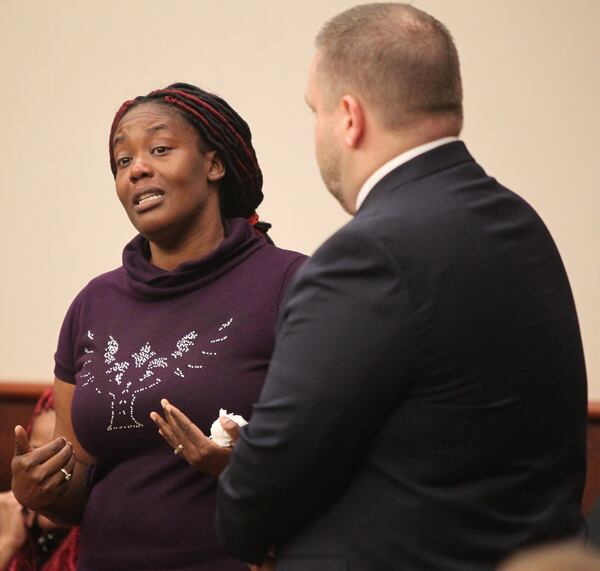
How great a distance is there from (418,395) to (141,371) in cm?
75

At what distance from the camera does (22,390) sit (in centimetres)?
384

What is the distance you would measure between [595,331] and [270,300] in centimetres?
166

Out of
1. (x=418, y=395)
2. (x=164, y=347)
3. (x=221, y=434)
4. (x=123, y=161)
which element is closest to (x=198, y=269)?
(x=164, y=347)

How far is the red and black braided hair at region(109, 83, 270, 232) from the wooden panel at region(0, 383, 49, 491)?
5.56ft

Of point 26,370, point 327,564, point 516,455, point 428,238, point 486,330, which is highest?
point 428,238

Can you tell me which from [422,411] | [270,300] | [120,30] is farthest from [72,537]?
[120,30]

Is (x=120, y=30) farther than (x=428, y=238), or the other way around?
(x=120, y=30)

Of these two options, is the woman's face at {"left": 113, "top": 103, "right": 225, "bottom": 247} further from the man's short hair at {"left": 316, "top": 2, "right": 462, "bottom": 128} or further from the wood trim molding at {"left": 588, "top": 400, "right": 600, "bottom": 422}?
the wood trim molding at {"left": 588, "top": 400, "right": 600, "bottom": 422}

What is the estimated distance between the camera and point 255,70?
12.4ft

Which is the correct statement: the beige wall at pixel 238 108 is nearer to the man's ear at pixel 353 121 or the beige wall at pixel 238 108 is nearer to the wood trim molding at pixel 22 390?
the wood trim molding at pixel 22 390

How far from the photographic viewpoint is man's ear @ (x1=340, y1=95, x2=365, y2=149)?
1588mm

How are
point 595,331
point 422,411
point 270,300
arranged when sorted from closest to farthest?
point 422,411 → point 270,300 → point 595,331

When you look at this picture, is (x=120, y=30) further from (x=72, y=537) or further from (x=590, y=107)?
(x=72, y=537)

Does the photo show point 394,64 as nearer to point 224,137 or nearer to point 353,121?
point 353,121
